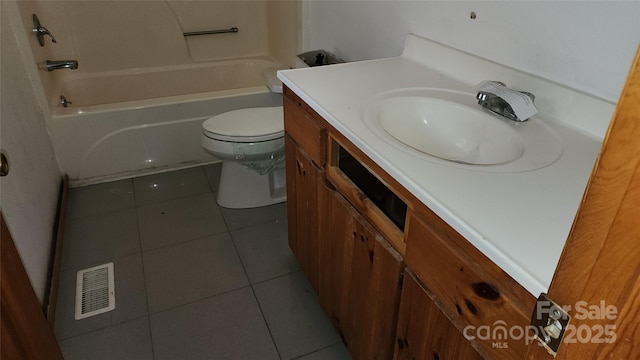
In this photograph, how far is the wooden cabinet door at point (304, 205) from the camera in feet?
4.63

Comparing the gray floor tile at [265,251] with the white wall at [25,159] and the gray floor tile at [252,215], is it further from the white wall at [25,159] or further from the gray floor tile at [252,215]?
the white wall at [25,159]

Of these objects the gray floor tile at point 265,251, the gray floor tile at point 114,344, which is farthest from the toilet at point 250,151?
the gray floor tile at point 114,344

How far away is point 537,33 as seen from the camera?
3.87ft

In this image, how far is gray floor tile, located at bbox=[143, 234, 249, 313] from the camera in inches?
68.5

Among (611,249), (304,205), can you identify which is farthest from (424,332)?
(304,205)

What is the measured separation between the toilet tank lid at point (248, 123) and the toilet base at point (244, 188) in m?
0.20

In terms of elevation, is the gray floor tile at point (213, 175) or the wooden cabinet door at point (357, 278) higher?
the wooden cabinet door at point (357, 278)

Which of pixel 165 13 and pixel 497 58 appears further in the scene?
pixel 165 13

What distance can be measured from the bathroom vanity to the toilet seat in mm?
497

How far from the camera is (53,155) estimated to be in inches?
91.7

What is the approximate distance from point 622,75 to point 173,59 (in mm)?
2876

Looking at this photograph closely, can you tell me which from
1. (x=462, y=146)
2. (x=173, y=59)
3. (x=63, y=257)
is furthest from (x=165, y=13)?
(x=462, y=146)

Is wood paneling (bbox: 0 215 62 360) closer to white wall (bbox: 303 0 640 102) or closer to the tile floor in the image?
the tile floor

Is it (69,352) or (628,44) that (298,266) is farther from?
(628,44)
